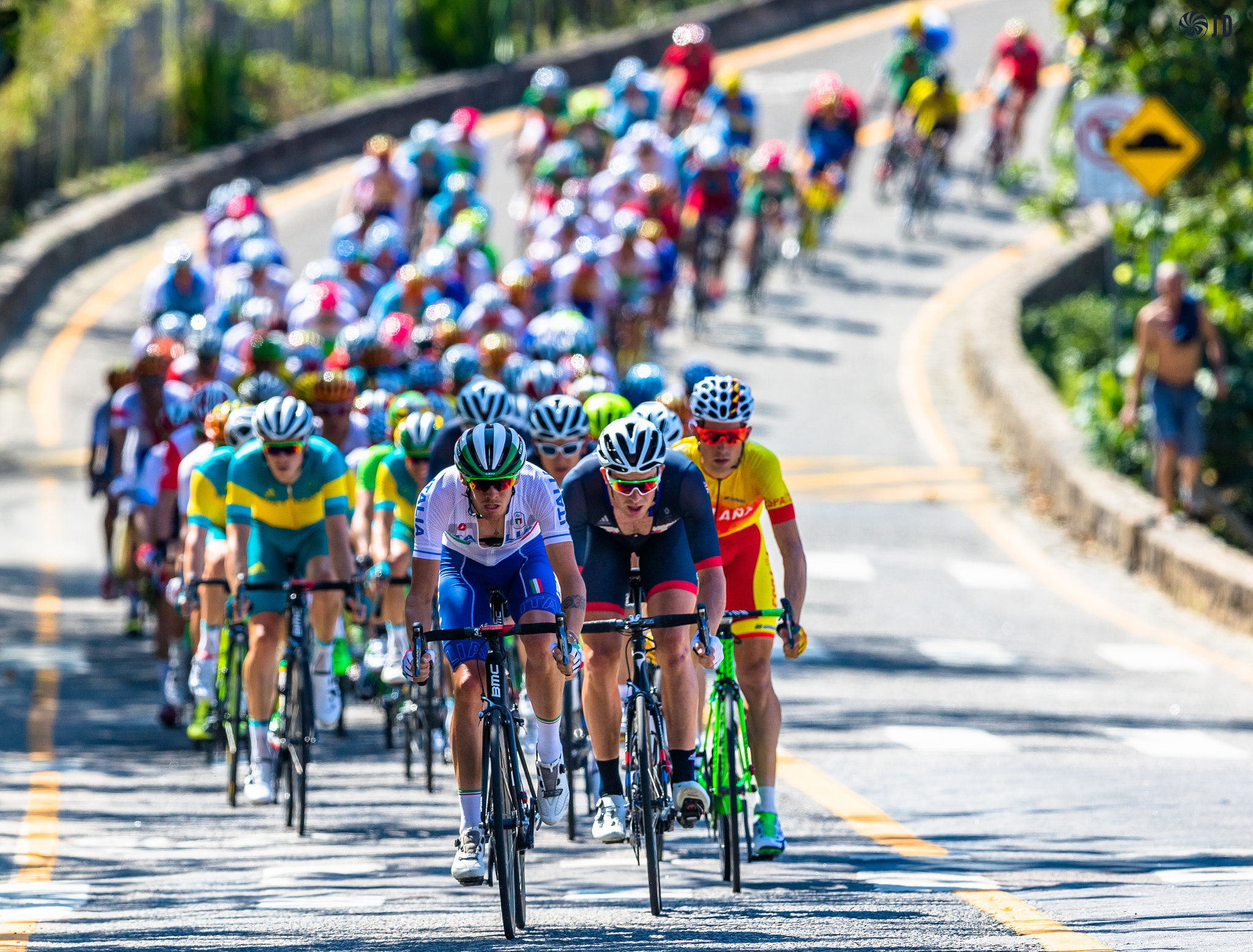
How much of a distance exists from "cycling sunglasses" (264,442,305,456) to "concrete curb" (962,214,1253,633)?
7.07m

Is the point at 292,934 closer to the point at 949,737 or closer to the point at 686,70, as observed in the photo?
the point at 949,737

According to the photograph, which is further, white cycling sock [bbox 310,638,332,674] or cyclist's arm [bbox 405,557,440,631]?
white cycling sock [bbox 310,638,332,674]

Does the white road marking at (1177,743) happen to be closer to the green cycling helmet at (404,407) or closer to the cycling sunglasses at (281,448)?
the green cycling helmet at (404,407)

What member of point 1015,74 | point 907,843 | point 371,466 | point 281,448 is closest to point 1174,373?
point 371,466

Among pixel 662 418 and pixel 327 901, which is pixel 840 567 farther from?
pixel 327 901

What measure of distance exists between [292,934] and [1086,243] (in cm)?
2182

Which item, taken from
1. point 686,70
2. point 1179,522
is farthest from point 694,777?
point 686,70

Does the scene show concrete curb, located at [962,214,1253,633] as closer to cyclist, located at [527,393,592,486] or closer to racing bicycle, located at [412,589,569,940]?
cyclist, located at [527,393,592,486]

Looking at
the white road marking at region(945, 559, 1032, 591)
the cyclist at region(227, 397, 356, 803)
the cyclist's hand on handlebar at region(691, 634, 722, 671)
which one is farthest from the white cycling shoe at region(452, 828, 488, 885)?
the white road marking at region(945, 559, 1032, 591)

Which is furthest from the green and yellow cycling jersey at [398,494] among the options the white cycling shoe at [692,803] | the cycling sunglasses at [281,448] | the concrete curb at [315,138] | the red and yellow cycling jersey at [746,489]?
the concrete curb at [315,138]

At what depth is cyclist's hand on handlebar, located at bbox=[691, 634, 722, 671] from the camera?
817 centimetres

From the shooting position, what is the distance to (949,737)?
38.7ft

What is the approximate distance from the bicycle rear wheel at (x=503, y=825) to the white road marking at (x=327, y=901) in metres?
0.77

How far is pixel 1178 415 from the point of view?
16797 millimetres
